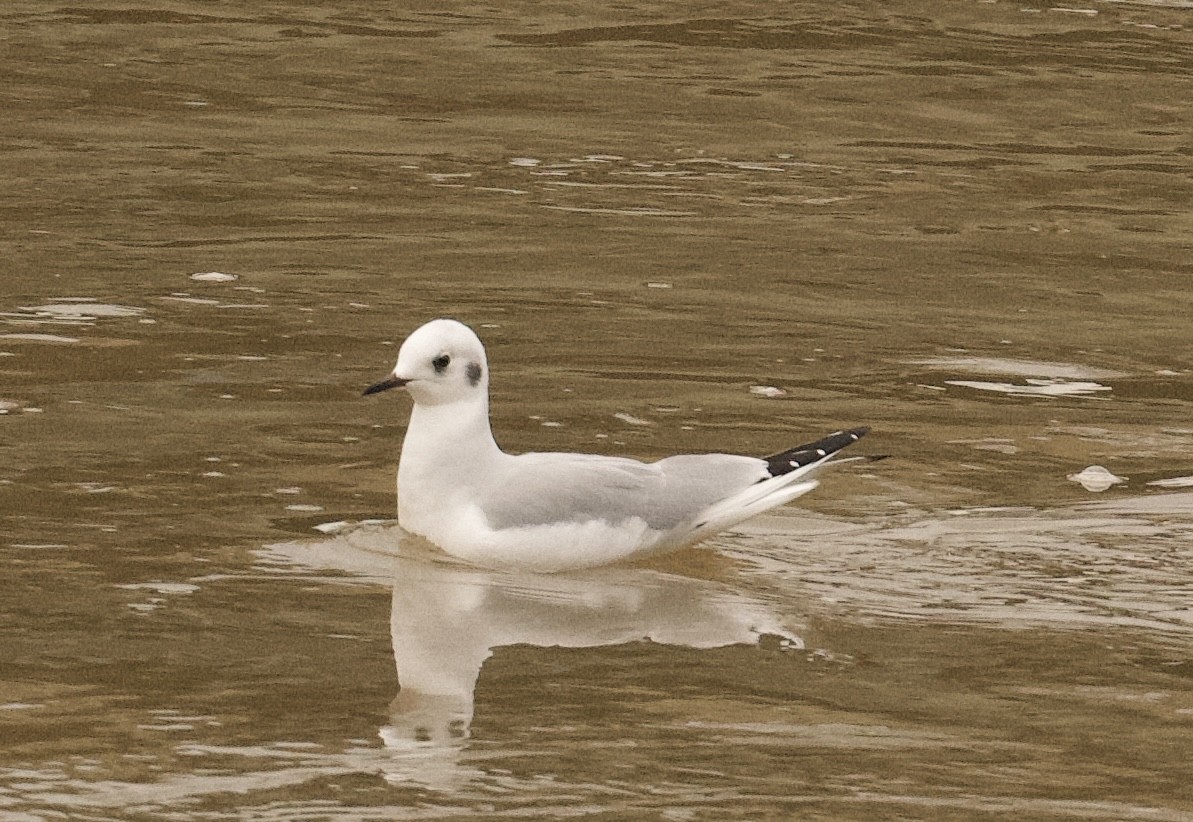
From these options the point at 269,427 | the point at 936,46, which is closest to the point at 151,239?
the point at 269,427

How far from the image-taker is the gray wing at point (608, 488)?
7.23 m

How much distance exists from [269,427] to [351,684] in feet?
8.03

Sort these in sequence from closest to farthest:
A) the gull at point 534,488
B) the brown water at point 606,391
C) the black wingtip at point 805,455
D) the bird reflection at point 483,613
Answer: the brown water at point 606,391 < the bird reflection at point 483,613 < the gull at point 534,488 < the black wingtip at point 805,455

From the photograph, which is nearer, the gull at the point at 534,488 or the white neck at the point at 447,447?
the gull at the point at 534,488

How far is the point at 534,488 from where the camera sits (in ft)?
23.9

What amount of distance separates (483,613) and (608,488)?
608 millimetres

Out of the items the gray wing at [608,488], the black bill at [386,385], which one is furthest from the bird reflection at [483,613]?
the black bill at [386,385]

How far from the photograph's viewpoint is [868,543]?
7645 mm

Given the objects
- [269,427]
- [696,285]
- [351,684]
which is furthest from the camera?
[696,285]

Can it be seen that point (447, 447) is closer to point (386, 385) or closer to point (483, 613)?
point (386, 385)

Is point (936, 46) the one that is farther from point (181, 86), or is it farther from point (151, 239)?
point (151, 239)

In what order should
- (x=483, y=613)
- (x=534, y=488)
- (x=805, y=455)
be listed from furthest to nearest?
1. (x=805, y=455)
2. (x=534, y=488)
3. (x=483, y=613)

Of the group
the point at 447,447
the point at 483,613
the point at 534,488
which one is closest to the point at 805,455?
the point at 534,488

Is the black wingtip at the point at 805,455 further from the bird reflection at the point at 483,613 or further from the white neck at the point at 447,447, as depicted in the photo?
the white neck at the point at 447,447
